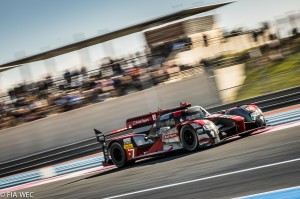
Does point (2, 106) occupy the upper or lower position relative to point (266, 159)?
upper

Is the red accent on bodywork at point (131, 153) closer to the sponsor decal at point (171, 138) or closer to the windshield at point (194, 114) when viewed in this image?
the sponsor decal at point (171, 138)

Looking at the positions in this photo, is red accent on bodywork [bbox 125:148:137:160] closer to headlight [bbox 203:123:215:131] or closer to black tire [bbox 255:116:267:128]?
headlight [bbox 203:123:215:131]

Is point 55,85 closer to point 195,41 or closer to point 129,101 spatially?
point 129,101

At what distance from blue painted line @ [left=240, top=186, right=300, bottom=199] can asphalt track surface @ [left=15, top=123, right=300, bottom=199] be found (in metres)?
0.14

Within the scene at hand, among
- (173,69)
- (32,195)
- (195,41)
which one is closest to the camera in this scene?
(32,195)

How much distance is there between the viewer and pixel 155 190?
762 cm

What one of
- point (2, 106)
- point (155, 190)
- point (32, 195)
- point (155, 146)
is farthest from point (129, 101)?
point (155, 190)

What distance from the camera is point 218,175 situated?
24.4 feet

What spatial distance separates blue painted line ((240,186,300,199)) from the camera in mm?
5282

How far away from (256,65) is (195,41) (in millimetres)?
2649

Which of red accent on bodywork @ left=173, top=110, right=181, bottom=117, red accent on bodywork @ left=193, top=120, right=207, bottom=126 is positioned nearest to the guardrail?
red accent on bodywork @ left=173, top=110, right=181, bottom=117

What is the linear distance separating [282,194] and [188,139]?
18.7ft

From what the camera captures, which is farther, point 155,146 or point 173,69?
point 173,69

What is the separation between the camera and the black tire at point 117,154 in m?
12.4
